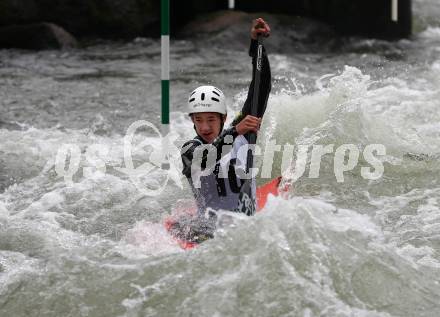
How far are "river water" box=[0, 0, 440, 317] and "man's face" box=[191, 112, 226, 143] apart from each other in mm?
627

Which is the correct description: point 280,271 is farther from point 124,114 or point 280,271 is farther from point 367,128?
point 124,114

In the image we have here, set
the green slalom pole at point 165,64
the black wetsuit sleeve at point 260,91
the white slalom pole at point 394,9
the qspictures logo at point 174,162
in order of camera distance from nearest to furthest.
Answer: the black wetsuit sleeve at point 260,91 → the green slalom pole at point 165,64 → the qspictures logo at point 174,162 → the white slalom pole at point 394,9

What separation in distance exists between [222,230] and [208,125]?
735 mm

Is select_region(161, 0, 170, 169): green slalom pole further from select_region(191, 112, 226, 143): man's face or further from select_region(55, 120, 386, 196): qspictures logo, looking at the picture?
select_region(191, 112, 226, 143): man's face

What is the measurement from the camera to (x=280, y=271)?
4113 mm

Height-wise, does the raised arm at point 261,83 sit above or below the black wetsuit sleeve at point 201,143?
above

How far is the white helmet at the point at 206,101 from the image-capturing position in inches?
187

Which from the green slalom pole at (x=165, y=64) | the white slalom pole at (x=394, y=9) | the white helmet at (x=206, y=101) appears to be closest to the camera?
the white helmet at (x=206, y=101)

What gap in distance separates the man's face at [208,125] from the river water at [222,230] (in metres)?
0.63

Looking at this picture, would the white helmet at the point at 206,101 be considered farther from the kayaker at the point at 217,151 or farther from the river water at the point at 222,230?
the river water at the point at 222,230

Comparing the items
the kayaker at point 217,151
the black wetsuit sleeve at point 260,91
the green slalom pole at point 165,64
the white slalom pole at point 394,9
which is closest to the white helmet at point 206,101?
the kayaker at point 217,151

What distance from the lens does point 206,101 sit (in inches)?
188

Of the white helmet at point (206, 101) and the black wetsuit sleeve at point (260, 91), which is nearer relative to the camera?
the white helmet at point (206, 101)

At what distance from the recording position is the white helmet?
15.6ft
